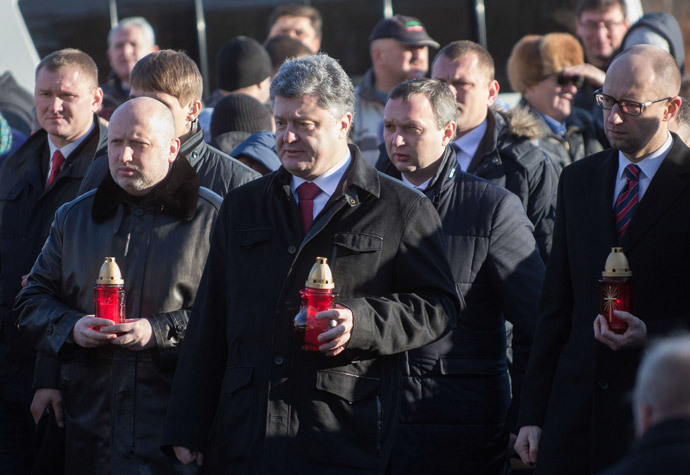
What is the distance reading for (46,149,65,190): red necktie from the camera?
6113mm

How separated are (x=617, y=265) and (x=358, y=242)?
0.90 meters

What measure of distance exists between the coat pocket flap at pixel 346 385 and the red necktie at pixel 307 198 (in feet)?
1.93

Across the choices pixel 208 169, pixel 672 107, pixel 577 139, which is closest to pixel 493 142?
pixel 208 169

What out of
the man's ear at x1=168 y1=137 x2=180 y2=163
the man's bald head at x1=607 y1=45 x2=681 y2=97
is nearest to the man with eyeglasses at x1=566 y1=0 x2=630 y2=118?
the man's bald head at x1=607 y1=45 x2=681 y2=97

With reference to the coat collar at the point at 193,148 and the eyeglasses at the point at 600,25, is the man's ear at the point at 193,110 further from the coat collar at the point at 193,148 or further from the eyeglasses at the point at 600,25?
the eyeglasses at the point at 600,25

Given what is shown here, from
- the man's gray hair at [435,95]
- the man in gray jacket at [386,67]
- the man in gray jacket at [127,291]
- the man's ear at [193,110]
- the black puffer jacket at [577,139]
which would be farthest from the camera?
the man in gray jacket at [386,67]

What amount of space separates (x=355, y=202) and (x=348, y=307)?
0.47 meters

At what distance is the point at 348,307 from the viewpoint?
153 inches

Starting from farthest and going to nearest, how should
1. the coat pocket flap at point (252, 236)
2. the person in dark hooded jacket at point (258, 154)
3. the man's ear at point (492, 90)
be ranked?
the man's ear at point (492, 90), the person in dark hooded jacket at point (258, 154), the coat pocket flap at point (252, 236)

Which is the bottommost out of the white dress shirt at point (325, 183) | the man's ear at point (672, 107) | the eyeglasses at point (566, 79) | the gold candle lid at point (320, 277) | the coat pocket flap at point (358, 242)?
the gold candle lid at point (320, 277)

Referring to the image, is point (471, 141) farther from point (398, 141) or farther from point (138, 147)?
point (138, 147)

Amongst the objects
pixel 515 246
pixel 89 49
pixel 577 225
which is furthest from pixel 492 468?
pixel 89 49

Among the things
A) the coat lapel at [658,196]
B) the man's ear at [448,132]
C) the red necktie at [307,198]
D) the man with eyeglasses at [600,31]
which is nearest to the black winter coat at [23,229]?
the man's ear at [448,132]

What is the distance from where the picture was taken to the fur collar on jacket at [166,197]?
4840 mm
